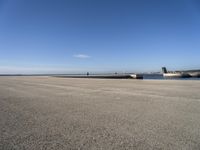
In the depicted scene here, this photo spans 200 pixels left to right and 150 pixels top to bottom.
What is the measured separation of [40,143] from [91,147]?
1.00 meters

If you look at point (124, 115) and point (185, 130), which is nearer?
point (185, 130)

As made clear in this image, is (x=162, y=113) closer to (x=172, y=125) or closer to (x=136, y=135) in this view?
(x=172, y=125)

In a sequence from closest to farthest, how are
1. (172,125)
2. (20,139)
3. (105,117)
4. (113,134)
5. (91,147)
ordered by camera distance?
(91,147) < (20,139) < (113,134) < (172,125) < (105,117)

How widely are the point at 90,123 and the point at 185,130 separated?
2310mm

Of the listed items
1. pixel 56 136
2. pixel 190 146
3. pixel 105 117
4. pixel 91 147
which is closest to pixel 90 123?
pixel 105 117

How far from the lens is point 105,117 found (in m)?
5.40

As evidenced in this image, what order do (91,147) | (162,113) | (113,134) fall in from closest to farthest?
(91,147) < (113,134) < (162,113)

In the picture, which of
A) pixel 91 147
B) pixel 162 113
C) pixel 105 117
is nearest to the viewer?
pixel 91 147

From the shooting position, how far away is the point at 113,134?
12.7 feet

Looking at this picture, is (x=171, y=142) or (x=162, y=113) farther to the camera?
(x=162, y=113)

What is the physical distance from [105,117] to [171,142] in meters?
2.32

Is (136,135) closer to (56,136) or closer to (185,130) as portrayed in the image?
(185,130)

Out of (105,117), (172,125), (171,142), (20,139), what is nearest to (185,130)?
(172,125)

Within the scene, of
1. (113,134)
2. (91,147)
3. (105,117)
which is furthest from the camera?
(105,117)
